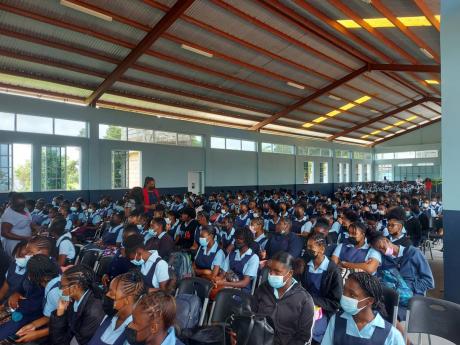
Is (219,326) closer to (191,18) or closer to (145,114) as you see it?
(191,18)

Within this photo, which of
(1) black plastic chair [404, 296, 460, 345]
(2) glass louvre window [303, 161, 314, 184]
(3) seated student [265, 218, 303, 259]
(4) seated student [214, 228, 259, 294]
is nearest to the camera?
(1) black plastic chair [404, 296, 460, 345]

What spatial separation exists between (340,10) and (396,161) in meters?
25.2

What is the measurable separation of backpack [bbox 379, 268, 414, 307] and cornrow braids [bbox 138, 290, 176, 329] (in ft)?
7.07

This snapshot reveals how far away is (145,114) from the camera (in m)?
15.3

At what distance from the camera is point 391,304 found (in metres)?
2.70

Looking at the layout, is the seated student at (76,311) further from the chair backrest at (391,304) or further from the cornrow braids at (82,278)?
the chair backrest at (391,304)

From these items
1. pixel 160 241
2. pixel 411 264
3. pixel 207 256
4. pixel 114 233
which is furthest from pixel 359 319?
pixel 114 233

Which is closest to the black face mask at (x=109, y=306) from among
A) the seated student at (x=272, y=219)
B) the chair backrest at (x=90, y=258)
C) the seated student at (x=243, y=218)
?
the chair backrest at (x=90, y=258)

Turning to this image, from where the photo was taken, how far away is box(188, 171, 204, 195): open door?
686 inches

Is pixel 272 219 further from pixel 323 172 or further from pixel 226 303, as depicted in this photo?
pixel 323 172

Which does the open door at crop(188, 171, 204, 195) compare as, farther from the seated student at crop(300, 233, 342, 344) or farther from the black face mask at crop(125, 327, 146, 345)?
the black face mask at crop(125, 327, 146, 345)

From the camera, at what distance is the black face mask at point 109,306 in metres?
2.32

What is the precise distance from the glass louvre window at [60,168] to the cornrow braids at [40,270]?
10.9 metres

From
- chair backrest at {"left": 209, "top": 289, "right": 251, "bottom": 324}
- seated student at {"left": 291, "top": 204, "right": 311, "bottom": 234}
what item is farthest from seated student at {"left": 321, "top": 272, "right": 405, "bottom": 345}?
seated student at {"left": 291, "top": 204, "right": 311, "bottom": 234}
